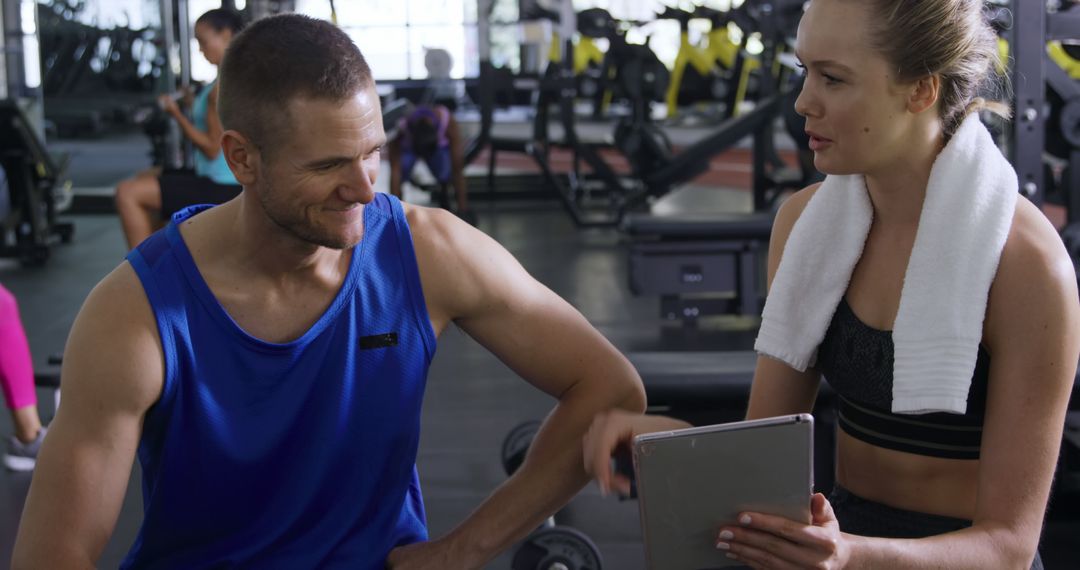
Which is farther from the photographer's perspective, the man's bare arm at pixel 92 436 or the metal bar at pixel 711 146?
the metal bar at pixel 711 146

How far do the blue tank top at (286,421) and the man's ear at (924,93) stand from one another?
0.51 metres

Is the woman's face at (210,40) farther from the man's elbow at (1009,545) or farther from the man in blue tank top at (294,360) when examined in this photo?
the man's elbow at (1009,545)

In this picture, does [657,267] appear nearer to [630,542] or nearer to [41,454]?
[630,542]

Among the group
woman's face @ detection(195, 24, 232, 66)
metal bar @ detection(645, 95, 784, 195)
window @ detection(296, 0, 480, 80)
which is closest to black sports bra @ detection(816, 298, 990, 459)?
woman's face @ detection(195, 24, 232, 66)

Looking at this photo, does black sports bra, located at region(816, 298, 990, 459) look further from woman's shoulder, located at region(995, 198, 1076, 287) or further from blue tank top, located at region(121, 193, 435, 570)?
blue tank top, located at region(121, 193, 435, 570)

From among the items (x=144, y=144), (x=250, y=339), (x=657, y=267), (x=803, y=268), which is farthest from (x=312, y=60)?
(x=144, y=144)

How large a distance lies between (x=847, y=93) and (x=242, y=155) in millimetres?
576

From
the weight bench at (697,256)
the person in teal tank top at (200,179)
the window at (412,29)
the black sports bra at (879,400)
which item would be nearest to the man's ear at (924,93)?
the black sports bra at (879,400)

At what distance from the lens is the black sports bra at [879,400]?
1157 mm

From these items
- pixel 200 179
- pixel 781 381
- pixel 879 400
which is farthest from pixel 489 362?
pixel 879 400

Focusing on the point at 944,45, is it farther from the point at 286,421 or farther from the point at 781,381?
the point at 286,421

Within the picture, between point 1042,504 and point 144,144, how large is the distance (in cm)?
925

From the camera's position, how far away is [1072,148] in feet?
12.3

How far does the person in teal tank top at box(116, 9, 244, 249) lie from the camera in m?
3.49
